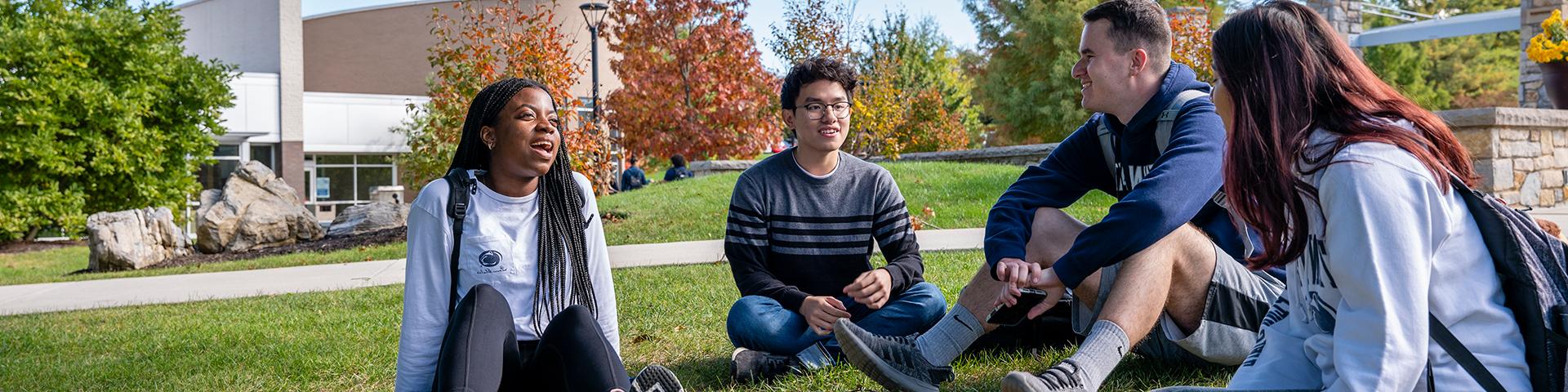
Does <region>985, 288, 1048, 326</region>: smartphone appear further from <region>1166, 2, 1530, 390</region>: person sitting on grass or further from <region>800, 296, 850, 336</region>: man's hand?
<region>1166, 2, 1530, 390</region>: person sitting on grass

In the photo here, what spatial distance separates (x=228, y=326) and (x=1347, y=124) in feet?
17.5

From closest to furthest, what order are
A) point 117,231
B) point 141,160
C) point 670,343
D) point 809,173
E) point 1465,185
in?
point 1465,185 < point 809,173 < point 670,343 < point 117,231 < point 141,160

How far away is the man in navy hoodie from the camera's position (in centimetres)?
262

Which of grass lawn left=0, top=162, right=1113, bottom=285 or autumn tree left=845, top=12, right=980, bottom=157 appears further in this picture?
autumn tree left=845, top=12, right=980, bottom=157

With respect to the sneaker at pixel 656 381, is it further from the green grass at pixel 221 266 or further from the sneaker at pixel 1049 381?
the green grass at pixel 221 266

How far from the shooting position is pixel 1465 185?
1775 mm

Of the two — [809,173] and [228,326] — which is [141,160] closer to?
[228,326]

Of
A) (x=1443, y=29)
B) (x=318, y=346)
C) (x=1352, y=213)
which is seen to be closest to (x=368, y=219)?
(x=318, y=346)

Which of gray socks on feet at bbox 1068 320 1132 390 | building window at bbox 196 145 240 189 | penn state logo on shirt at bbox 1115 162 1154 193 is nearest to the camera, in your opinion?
gray socks on feet at bbox 1068 320 1132 390

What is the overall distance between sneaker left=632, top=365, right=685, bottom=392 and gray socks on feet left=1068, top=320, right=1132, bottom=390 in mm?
1016

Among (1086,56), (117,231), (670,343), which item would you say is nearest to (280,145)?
(117,231)

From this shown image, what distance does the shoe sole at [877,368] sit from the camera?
2869 mm

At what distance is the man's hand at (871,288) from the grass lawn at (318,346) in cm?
27

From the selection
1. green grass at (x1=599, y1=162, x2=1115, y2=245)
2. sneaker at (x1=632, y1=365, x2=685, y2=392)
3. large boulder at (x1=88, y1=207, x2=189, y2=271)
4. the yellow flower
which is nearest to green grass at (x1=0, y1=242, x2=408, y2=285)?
large boulder at (x1=88, y1=207, x2=189, y2=271)
